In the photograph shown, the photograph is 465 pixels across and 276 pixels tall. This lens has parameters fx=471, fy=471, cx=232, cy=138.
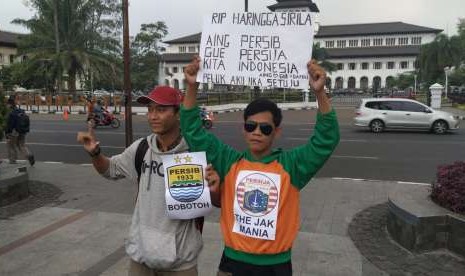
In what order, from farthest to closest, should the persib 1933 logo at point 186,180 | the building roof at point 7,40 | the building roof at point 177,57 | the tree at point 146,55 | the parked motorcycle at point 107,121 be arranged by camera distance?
the building roof at point 177,57
the building roof at point 7,40
the tree at point 146,55
the parked motorcycle at point 107,121
the persib 1933 logo at point 186,180

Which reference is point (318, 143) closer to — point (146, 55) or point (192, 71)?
point (192, 71)

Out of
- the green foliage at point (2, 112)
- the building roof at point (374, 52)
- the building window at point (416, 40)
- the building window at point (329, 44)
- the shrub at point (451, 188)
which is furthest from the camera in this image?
the building window at point (329, 44)

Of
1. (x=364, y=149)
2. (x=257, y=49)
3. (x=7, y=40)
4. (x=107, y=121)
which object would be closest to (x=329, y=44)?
(x=7, y=40)

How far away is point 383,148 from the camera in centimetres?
1405

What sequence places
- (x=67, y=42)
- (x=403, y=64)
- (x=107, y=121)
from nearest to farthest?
(x=107, y=121), (x=67, y=42), (x=403, y=64)

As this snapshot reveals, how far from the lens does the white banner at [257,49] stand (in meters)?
2.84

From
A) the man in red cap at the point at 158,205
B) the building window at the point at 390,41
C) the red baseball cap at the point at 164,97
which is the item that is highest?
the building window at the point at 390,41

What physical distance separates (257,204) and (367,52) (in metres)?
93.6

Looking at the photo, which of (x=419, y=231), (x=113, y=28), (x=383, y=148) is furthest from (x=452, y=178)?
(x=113, y=28)

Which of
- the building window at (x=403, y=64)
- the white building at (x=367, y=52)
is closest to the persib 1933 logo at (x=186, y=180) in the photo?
the white building at (x=367, y=52)

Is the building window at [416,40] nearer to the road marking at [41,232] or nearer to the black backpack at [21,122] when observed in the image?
the black backpack at [21,122]

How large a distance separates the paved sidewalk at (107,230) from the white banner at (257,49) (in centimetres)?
225

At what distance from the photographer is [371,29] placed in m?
93.7

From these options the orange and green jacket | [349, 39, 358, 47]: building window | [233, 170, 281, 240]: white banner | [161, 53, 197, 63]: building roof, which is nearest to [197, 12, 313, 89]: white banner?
the orange and green jacket
